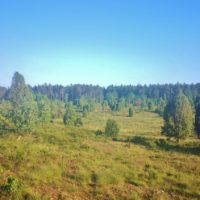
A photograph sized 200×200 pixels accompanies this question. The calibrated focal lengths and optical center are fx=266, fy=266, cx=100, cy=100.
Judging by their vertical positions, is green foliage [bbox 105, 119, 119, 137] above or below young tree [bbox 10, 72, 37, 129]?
below

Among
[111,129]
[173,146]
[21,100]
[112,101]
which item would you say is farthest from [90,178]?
[112,101]

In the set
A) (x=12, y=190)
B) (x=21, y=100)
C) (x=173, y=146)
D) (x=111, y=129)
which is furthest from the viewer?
(x=21, y=100)

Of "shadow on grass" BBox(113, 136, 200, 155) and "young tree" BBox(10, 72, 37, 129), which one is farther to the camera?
"young tree" BBox(10, 72, 37, 129)

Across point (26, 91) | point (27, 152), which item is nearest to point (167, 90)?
point (26, 91)

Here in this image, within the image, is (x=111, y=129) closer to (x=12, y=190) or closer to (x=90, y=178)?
(x=90, y=178)

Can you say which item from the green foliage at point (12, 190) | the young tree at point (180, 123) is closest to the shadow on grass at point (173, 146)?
the young tree at point (180, 123)

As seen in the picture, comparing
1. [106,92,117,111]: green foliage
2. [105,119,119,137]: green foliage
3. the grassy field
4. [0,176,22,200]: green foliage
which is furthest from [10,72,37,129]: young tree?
[106,92,117,111]: green foliage

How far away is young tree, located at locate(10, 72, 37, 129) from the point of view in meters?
41.1

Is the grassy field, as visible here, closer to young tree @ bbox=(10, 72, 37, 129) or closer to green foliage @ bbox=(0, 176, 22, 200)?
green foliage @ bbox=(0, 176, 22, 200)

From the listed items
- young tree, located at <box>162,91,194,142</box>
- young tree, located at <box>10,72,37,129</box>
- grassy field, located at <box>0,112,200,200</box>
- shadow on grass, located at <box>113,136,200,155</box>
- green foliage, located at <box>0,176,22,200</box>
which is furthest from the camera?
young tree, located at <box>10,72,37,129</box>

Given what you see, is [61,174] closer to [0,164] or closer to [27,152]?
[0,164]

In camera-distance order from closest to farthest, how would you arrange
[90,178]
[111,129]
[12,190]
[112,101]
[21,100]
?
[12,190] < [90,178] < [111,129] < [21,100] < [112,101]

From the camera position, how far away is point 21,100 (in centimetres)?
7975

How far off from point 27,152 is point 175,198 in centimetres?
1122
